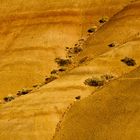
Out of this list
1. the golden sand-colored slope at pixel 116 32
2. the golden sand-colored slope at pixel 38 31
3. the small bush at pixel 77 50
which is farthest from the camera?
the small bush at pixel 77 50

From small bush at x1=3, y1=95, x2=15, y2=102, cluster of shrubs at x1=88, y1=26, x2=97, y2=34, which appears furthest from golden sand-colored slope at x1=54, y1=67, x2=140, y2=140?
cluster of shrubs at x1=88, y1=26, x2=97, y2=34

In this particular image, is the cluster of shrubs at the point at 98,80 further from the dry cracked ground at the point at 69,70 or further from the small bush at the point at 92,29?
the small bush at the point at 92,29

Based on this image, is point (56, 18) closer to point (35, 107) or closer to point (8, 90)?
point (8, 90)

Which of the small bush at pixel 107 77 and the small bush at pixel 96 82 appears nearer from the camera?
the small bush at pixel 96 82

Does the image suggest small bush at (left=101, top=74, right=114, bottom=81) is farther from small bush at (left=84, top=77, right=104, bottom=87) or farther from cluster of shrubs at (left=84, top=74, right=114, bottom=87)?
small bush at (left=84, top=77, right=104, bottom=87)

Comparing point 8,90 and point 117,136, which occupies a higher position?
point 117,136

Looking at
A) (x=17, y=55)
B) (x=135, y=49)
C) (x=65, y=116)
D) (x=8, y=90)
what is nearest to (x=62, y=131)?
(x=65, y=116)

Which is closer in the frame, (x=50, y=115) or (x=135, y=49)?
(x=50, y=115)

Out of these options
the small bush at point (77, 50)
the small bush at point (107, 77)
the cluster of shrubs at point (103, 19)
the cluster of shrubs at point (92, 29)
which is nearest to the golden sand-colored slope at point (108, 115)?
the small bush at point (107, 77)
